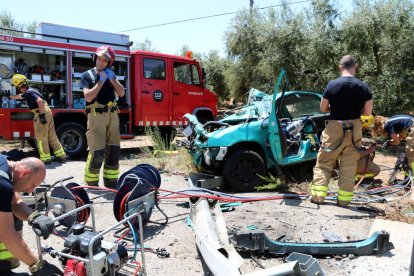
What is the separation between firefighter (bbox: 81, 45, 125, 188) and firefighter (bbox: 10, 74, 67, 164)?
2.67 metres

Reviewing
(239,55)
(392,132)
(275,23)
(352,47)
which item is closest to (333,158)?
(392,132)

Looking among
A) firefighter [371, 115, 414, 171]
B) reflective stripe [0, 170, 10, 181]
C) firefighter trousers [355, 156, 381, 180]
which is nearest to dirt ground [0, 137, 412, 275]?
reflective stripe [0, 170, 10, 181]

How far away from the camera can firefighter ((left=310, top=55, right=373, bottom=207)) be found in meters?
4.77

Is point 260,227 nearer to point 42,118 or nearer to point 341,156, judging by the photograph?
point 341,156

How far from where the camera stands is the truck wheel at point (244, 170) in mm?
5613

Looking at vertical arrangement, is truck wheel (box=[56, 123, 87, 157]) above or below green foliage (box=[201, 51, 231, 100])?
below

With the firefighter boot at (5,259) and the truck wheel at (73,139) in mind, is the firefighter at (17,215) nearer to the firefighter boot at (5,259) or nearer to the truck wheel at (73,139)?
the firefighter boot at (5,259)

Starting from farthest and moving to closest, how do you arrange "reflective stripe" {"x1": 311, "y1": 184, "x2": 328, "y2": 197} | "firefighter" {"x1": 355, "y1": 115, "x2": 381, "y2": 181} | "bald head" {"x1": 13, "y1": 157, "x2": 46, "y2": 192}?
1. "firefighter" {"x1": 355, "y1": 115, "x2": 381, "y2": 181}
2. "reflective stripe" {"x1": 311, "y1": 184, "x2": 328, "y2": 197}
3. "bald head" {"x1": 13, "y1": 157, "x2": 46, "y2": 192}

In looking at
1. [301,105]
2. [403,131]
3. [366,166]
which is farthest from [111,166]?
[403,131]

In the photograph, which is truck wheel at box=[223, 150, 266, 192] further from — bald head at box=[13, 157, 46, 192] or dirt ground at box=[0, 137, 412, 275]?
bald head at box=[13, 157, 46, 192]

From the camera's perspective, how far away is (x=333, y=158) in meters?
4.93

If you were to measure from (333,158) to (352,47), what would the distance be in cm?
768

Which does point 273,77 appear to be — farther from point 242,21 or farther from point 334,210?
point 334,210

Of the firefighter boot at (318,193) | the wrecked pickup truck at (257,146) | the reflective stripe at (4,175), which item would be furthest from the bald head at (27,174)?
the firefighter boot at (318,193)
